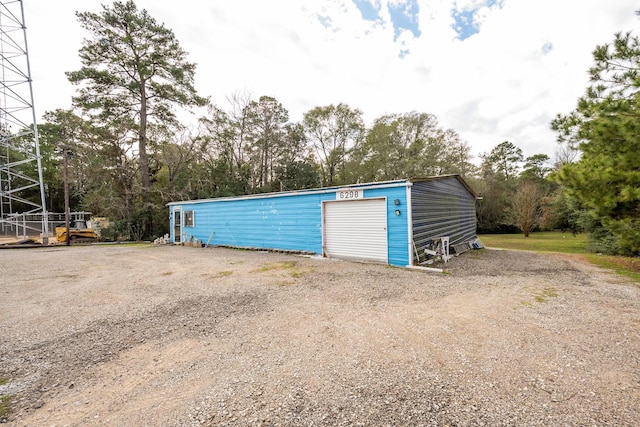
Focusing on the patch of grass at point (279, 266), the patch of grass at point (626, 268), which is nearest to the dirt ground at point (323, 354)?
the patch of grass at point (626, 268)

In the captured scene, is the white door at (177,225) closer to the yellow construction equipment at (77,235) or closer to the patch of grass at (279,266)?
the yellow construction equipment at (77,235)

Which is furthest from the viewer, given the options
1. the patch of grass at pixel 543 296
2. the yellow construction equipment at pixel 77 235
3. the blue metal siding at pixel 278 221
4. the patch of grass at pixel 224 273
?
the yellow construction equipment at pixel 77 235

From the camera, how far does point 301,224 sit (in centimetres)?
959

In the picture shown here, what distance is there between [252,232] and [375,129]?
1601 centimetres

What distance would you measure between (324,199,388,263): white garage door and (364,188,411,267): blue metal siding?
0.15 metres

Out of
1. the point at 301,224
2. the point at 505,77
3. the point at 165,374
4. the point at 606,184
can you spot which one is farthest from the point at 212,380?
the point at 505,77

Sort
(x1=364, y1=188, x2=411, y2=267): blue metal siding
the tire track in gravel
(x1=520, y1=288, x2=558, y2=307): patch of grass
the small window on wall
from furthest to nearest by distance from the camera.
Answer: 1. the small window on wall
2. (x1=364, y1=188, x2=411, y2=267): blue metal siding
3. (x1=520, y1=288, x2=558, y2=307): patch of grass
4. the tire track in gravel

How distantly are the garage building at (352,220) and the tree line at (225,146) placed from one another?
130 inches

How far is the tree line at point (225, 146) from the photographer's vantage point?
1062 cm

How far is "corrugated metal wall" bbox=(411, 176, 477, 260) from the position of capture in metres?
7.57

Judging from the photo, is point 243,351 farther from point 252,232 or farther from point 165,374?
point 252,232

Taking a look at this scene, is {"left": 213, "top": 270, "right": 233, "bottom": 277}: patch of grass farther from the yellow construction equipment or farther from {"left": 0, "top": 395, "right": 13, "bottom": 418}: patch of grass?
the yellow construction equipment

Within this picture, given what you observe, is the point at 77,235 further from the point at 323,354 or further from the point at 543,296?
the point at 543,296

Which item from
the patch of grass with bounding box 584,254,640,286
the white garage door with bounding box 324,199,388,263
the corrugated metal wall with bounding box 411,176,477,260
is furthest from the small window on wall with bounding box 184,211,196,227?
the patch of grass with bounding box 584,254,640,286
